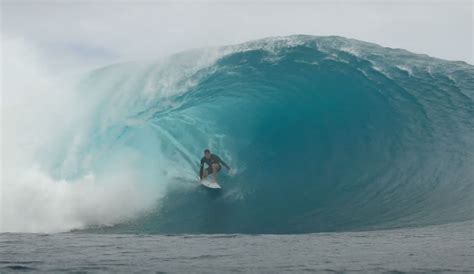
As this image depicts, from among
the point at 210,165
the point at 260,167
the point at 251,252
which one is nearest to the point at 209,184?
the point at 210,165

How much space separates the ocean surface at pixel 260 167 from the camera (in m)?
5.90

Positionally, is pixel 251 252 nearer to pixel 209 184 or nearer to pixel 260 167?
pixel 209 184

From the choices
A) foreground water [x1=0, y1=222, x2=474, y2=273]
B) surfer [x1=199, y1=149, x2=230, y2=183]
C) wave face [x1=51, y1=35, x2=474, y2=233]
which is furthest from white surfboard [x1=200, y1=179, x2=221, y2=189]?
foreground water [x1=0, y1=222, x2=474, y2=273]

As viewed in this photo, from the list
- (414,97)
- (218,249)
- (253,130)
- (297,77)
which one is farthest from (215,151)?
(218,249)

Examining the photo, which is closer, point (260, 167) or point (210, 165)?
point (210, 165)

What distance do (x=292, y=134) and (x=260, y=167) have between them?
172 centimetres

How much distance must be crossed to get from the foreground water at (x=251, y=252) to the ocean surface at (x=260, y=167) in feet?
0.09

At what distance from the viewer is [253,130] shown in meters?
14.1

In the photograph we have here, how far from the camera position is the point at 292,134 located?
13.8 metres

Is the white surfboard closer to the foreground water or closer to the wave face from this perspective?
the wave face

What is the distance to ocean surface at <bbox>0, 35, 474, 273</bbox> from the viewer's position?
5902mm

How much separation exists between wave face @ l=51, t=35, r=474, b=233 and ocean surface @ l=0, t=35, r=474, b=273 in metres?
0.04

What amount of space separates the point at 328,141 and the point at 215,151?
8.62 ft

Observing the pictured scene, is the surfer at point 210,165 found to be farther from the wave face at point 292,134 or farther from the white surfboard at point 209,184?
the wave face at point 292,134
